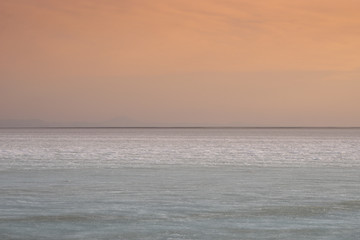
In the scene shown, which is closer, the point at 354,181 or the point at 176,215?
the point at 176,215

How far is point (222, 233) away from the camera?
1532 cm

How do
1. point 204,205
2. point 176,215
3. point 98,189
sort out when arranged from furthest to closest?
point 98,189
point 204,205
point 176,215

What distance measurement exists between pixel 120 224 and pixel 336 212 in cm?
740

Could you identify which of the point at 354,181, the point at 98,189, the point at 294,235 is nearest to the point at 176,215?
the point at 294,235

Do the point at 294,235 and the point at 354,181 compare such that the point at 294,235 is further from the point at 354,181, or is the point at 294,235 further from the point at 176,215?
the point at 354,181

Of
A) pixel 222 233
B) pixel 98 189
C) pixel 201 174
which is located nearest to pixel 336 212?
pixel 222 233

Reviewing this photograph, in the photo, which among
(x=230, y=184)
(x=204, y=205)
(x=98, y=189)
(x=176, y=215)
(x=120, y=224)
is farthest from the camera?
(x=230, y=184)

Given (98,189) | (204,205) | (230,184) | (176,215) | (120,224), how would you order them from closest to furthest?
1. (120,224)
2. (176,215)
3. (204,205)
4. (98,189)
5. (230,184)

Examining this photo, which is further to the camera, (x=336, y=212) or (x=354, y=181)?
(x=354, y=181)

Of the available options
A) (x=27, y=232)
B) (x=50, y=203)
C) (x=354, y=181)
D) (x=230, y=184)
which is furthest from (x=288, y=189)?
(x=27, y=232)

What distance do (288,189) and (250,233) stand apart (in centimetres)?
998

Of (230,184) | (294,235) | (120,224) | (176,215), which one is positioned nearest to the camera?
(294,235)

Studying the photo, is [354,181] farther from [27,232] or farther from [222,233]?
[27,232]

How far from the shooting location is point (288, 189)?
81.7ft
